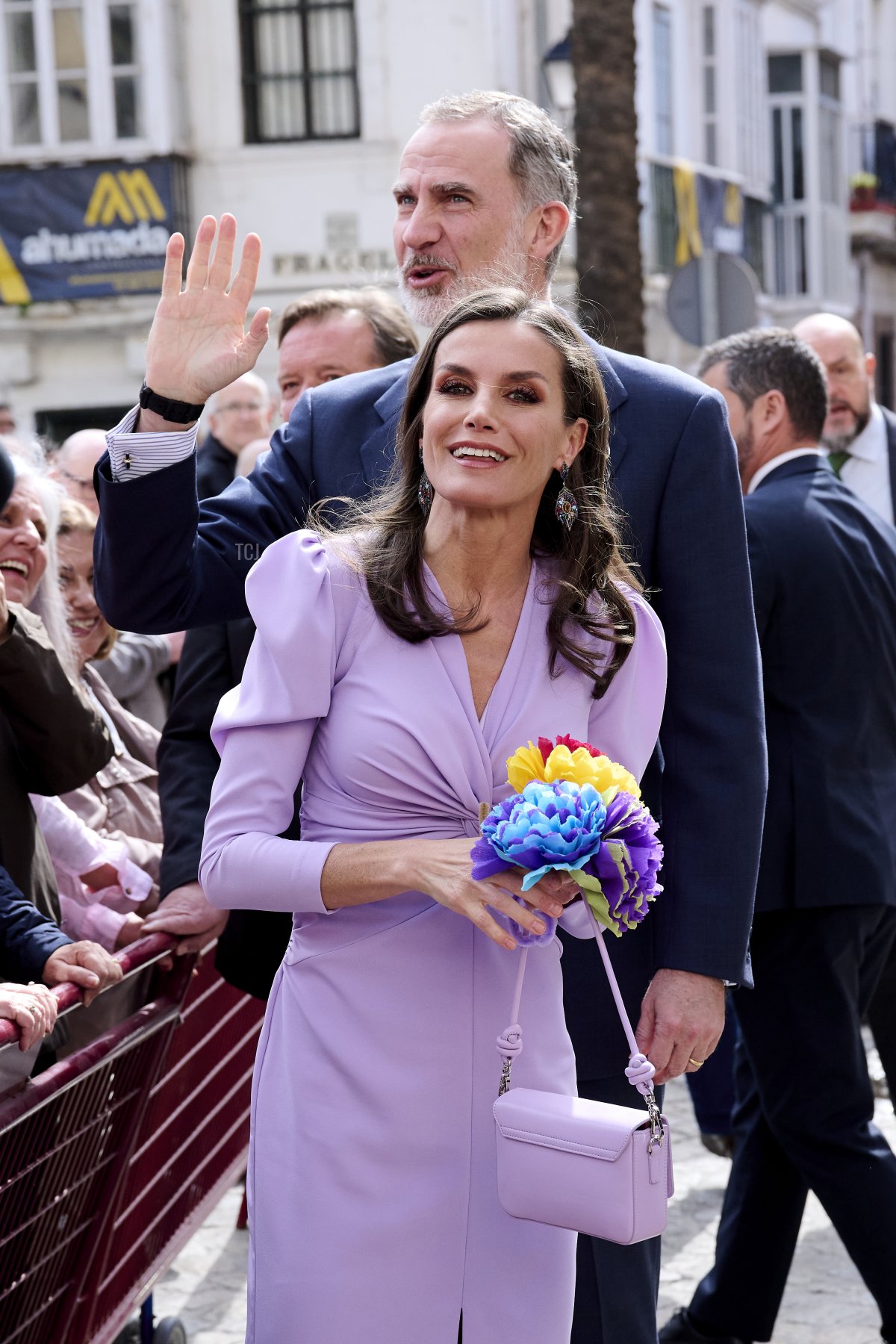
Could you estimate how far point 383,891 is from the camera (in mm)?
2621

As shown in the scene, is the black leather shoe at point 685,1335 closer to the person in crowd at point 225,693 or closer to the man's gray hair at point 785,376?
the person in crowd at point 225,693

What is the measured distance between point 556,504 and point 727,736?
0.54 meters

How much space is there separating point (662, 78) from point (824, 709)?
68.0 feet

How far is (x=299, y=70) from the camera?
20594mm

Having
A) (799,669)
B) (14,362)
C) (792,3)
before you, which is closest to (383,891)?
(799,669)

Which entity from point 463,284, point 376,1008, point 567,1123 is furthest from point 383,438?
point 567,1123

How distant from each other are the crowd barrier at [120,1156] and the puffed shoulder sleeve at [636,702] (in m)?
1.08

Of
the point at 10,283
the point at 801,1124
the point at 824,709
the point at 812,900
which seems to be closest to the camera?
the point at 801,1124

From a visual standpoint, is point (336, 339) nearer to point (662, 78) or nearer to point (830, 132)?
point (662, 78)

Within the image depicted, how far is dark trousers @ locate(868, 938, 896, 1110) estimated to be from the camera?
5133 millimetres

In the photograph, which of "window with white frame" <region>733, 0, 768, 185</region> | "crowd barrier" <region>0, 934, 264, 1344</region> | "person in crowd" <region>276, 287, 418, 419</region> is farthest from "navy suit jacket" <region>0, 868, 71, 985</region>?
"window with white frame" <region>733, 0, 768, 185</region>

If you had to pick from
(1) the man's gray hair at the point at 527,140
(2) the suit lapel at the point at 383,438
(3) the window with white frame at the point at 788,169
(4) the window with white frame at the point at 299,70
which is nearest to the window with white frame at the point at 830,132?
(3) the window with white frame at the point at 788,169

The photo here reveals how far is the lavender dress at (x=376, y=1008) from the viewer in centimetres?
271

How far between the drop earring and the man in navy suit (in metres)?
0.33
